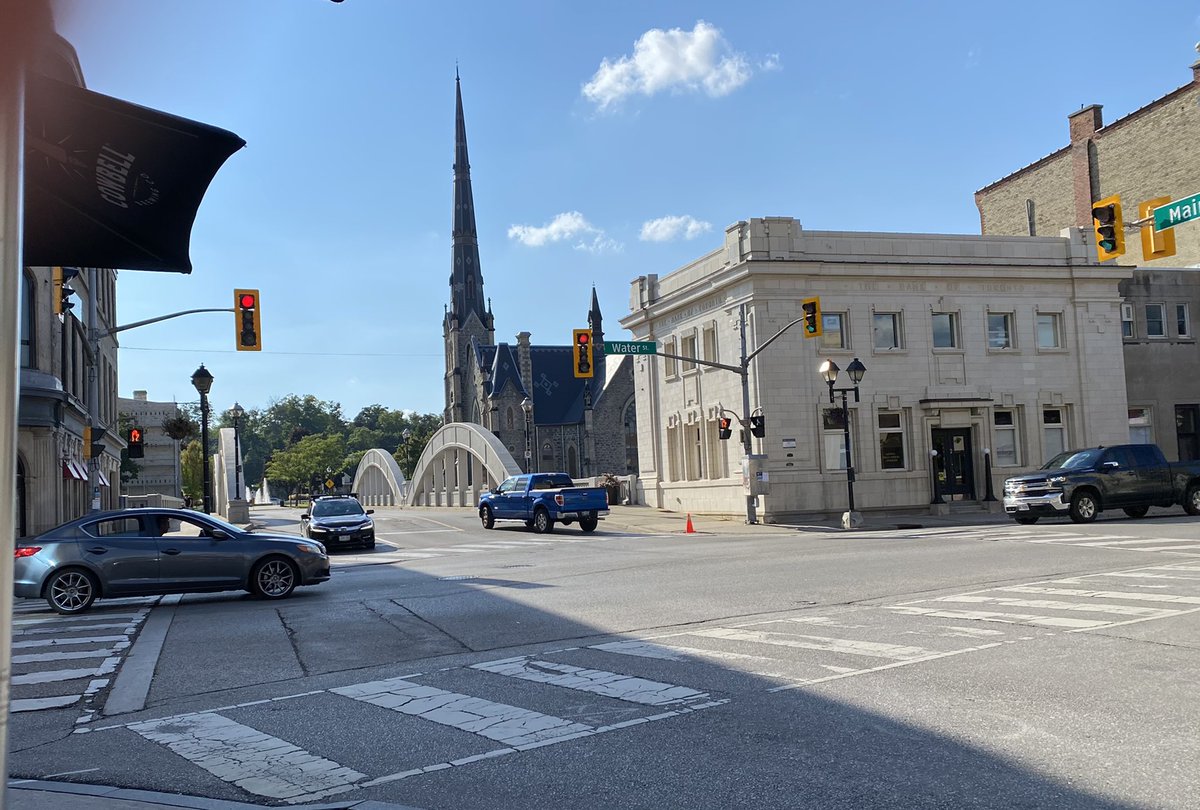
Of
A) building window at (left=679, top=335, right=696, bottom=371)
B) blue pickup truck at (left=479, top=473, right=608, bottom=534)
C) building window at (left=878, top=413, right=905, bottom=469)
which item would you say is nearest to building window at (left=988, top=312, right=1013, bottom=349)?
building window at (left=878, top=413, right=905, bottom=469)

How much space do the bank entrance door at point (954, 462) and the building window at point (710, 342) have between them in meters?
8.17

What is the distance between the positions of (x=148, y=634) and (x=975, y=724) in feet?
31.7

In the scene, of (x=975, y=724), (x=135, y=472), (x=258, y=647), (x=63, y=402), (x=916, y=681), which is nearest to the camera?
(x=975, y=724)

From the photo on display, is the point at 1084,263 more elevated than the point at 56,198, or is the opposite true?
the point at 1084,263

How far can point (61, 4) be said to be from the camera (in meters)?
2.20

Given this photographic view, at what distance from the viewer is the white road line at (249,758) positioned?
5.66 meters

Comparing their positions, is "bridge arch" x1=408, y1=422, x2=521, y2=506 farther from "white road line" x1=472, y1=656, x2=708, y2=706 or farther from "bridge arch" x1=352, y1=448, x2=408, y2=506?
"white road line" x1=472, y1=656, x2=708, y2=706

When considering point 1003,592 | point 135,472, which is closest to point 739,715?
point 1003,592

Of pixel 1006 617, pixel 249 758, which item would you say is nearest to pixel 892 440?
pixel 1006 617

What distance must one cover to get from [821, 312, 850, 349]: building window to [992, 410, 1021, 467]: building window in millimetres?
6295

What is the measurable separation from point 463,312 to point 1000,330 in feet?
244

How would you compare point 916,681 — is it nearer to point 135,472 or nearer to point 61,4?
point 61,4

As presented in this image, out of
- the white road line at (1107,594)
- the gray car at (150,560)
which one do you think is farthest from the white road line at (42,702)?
the white road line at (1107,594)

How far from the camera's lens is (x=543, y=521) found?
3238 centimetres
